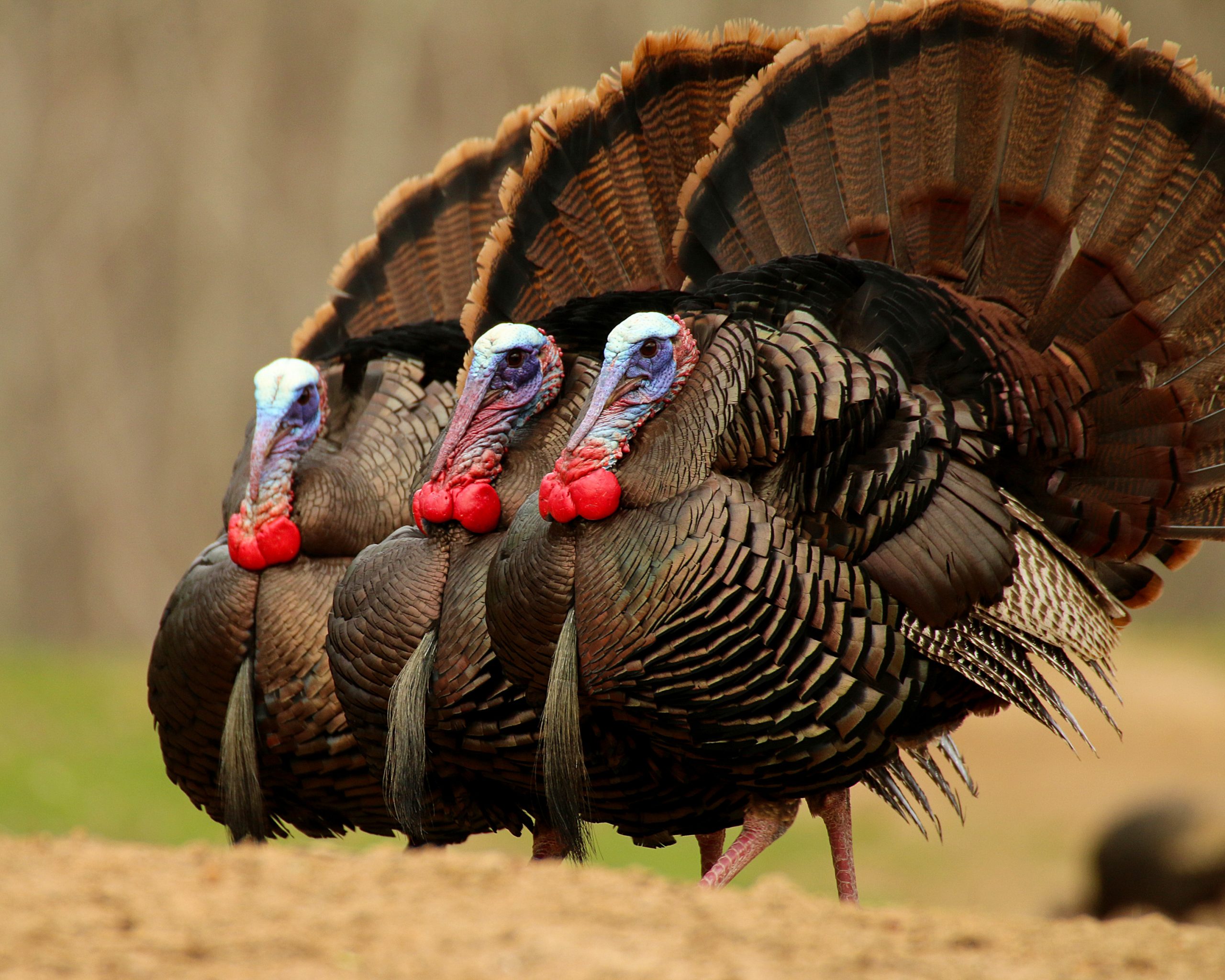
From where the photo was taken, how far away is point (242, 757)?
14.0ft

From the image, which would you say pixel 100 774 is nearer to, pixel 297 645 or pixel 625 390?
pixel 297 645

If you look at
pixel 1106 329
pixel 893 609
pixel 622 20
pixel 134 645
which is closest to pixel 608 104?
pixel 1106 329

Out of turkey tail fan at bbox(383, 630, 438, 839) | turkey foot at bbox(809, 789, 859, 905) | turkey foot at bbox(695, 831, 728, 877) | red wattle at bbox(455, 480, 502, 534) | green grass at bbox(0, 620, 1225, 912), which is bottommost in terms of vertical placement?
green grass at bbox(0, 620, 1225, 912)

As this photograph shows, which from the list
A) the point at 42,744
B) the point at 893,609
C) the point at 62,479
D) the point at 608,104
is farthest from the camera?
the point at 62,479

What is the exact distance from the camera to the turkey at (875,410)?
11.3ft

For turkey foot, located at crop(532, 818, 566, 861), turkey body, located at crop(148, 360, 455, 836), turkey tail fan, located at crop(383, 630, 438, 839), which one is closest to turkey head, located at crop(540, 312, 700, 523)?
turkey tail fan, located at crop(383, 630, 438, 839)

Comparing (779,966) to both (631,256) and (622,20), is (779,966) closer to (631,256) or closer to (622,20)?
(631,256)

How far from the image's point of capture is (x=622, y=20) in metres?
10.6

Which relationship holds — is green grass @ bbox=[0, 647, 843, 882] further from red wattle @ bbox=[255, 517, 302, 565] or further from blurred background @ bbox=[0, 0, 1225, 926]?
red wattle @ bbox=[255, 517, 302, 565]

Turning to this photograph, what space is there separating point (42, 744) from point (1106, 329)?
21.8 ft

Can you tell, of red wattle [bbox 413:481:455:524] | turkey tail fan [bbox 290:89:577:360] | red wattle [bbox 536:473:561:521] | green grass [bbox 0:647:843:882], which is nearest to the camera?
red wattle [bbox 536:473:561:521]

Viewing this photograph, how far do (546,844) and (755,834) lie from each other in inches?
30.0

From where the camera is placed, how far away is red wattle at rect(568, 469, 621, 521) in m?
3.50

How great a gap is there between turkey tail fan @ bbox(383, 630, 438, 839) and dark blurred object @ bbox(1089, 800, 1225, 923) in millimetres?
4400
